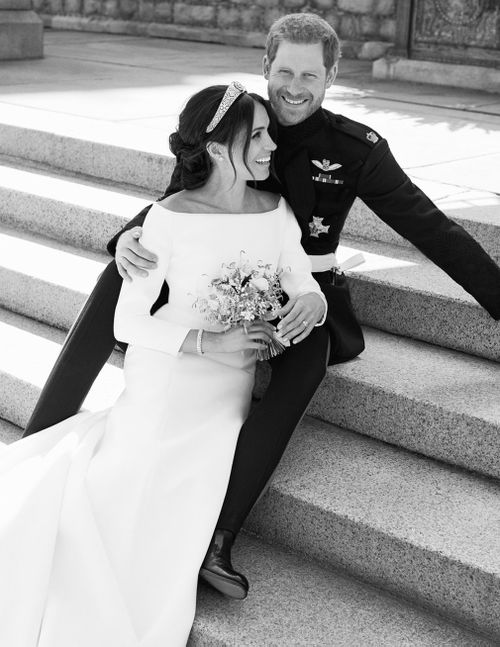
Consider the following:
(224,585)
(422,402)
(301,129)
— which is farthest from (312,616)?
(301,129)

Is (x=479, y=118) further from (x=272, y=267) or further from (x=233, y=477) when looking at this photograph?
(x=233, y=477)

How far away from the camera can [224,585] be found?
251cm

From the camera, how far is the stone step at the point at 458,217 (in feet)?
11.6

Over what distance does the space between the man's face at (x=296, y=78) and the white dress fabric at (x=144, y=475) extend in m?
0.30

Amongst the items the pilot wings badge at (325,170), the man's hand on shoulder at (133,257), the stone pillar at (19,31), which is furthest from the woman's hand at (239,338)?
the stone pillar at (19,31)

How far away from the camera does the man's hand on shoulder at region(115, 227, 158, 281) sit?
279 centimetres

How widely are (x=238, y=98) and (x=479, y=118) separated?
326 centimetres

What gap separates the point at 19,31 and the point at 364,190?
208 inches

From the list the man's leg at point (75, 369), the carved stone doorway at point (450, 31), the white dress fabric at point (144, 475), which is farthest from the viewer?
the carved stone doorway at point (450, 31)

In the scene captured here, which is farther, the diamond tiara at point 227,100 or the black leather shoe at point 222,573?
the diamond tiara at point 227,100

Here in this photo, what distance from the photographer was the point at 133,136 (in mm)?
4742

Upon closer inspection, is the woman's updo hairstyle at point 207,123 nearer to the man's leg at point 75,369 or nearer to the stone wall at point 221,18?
the man's leg at point 75,369

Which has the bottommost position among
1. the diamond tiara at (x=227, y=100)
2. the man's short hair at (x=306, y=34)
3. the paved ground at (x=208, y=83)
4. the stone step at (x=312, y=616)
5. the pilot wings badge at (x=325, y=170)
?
the stone step at (x=312, y=616)

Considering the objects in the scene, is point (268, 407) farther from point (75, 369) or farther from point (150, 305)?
point (75, 369)
